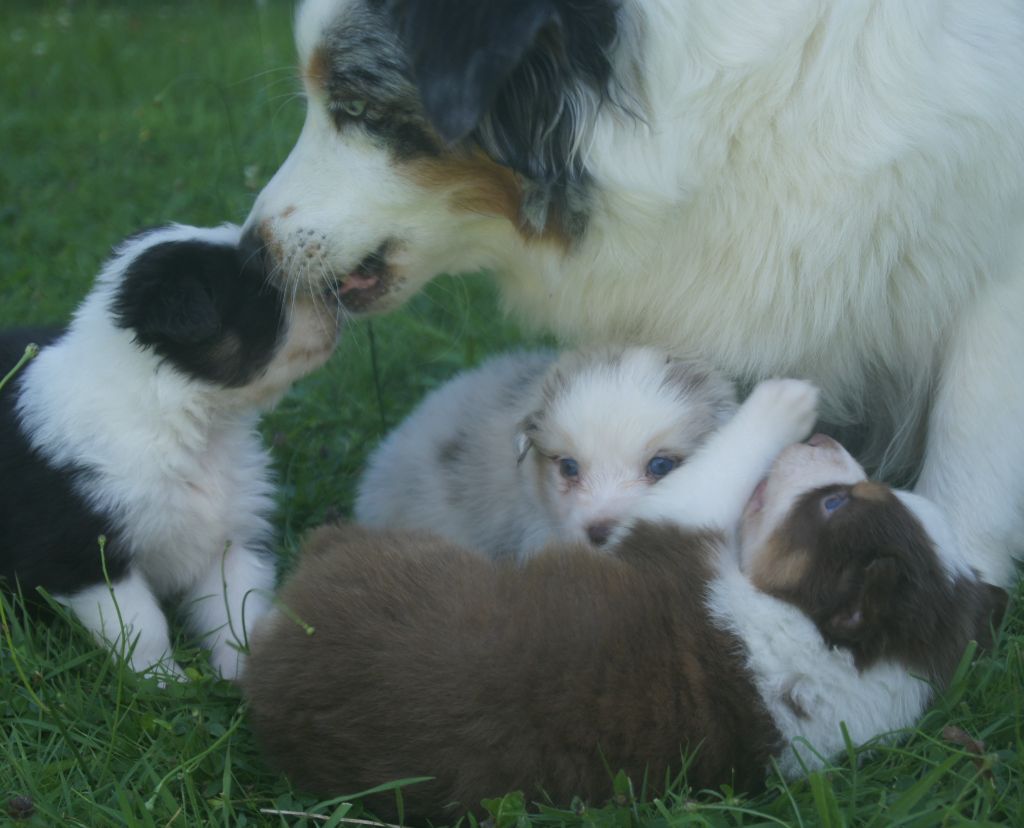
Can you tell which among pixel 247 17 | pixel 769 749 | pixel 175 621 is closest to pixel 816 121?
pixel 769 749

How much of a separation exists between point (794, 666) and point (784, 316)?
1123 mm

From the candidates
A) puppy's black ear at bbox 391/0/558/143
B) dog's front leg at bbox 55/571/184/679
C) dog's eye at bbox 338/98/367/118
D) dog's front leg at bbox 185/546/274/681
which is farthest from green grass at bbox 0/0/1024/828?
puppy's black ear at bbox 391/0/558/143

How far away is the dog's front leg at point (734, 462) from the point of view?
119 inches

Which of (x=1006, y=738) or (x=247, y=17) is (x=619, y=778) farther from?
(x=247, y=17)

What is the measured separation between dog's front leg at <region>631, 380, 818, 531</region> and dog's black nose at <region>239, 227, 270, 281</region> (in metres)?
1.16

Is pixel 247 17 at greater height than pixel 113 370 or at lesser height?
lesser

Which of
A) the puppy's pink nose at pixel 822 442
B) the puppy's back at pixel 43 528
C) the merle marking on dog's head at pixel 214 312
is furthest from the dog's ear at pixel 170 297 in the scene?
the puppy's pink nose at pixel 822 442

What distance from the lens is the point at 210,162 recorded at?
24.1ft

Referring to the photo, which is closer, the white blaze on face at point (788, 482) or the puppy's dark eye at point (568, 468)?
the white blaze on face at point (788, 482)

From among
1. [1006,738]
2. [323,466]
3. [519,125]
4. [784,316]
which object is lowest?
[323,466]

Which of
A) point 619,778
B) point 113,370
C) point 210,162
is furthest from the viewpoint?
point 210,162

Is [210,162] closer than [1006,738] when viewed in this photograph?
No

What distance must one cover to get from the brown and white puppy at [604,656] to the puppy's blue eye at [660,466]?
539 mm

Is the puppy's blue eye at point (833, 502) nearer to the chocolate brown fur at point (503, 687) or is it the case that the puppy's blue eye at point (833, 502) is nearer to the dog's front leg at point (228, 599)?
the chocolate brown fur at point (503, 687)
